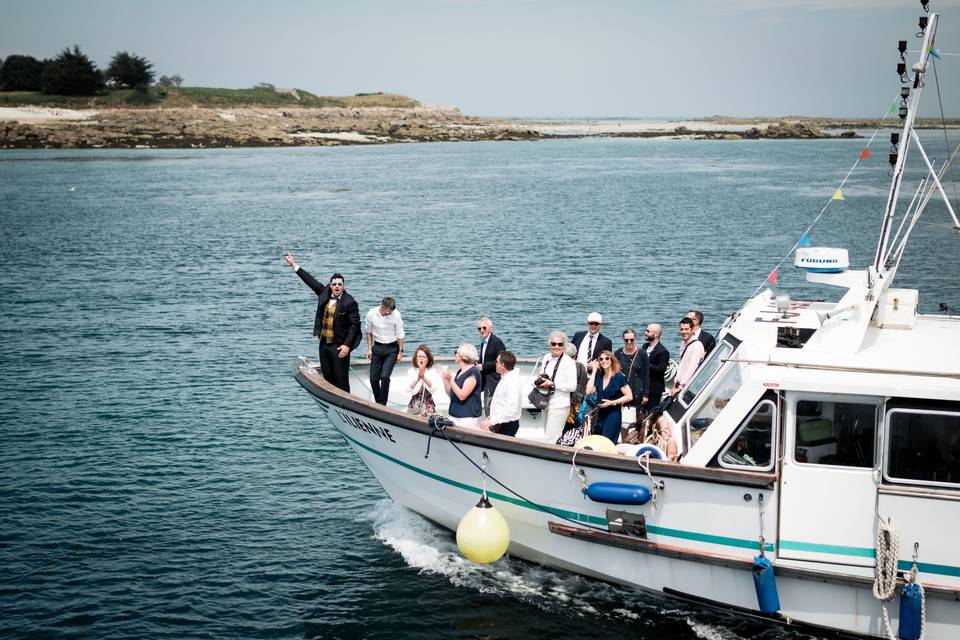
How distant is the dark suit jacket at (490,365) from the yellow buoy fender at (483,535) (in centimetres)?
256

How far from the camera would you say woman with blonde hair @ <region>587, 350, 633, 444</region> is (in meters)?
11.6

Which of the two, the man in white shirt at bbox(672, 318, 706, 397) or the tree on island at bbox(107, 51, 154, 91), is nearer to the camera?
the man in white shirt at bbox(672, 318, 706, 397)

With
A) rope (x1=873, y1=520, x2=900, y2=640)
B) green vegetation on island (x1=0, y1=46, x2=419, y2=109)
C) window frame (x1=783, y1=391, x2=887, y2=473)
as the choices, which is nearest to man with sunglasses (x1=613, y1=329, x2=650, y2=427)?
→ window frame (x1=783, y1=391, x2=887, y2=473)

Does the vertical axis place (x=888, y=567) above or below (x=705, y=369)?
below

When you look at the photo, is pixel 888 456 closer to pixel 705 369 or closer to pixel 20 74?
pixel 705 369

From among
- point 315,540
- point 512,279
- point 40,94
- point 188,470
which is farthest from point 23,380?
point 40,94

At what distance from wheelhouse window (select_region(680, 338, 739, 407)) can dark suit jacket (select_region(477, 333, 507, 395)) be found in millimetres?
2688

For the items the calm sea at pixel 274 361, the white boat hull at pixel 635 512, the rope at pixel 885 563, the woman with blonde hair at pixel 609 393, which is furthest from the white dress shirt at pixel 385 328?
the rope at pixel 885 563

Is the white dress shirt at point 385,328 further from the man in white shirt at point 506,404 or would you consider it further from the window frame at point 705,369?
the window frame at point 705,369

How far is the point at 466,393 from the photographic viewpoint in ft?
39.0

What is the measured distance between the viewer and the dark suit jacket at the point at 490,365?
1318cm

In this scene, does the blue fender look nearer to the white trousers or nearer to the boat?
the boat

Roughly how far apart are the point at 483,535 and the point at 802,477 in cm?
352

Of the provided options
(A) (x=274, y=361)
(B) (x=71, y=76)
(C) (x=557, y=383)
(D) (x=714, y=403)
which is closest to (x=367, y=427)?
(C) (x=557, y=383)
